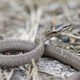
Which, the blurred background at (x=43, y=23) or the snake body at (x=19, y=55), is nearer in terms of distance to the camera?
the snake body at (x=19, y=55)

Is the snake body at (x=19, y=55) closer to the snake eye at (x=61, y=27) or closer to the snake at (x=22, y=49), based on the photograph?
the snake at (x=22, y=49)

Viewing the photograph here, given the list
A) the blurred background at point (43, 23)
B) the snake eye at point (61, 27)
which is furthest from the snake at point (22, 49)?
the blurred background at point (43, 23)

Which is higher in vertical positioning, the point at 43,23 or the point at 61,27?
the point at 43,23

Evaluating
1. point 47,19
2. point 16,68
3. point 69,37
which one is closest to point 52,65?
point 16,68

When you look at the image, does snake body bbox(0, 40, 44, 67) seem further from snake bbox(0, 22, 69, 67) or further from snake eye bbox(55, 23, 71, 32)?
snake eye bbox(55, 23, 71, 32)

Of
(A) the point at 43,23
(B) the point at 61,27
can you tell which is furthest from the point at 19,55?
(A) the point at 43,23

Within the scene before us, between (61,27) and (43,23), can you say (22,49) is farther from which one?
(43,23)

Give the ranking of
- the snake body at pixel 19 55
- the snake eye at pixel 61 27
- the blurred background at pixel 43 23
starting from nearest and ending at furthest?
Result: the snake body at pixel 19 55 < the blurred background at pixel 43 23 < the snake eye at pixel 61 27

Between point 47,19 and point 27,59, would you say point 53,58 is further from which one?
point 47,19
